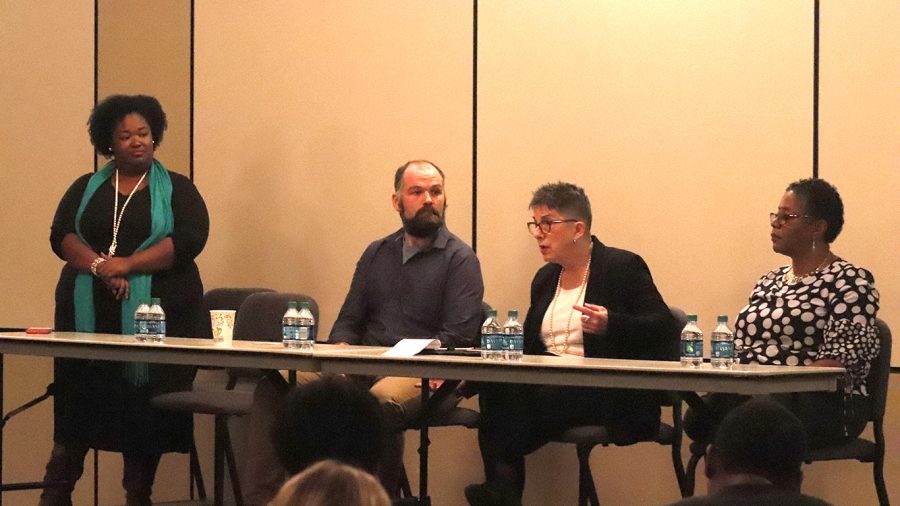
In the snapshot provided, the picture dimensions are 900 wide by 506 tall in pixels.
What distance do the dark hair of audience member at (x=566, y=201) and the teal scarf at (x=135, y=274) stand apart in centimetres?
154

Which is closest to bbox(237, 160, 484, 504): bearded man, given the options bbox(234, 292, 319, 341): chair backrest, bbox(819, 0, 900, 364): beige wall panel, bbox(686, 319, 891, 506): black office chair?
bbox(234, 292, 319, 341): chair backrest

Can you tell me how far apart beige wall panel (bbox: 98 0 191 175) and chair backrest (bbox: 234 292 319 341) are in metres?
1.20

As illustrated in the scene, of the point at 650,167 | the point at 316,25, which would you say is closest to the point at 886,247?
the point at 650,167

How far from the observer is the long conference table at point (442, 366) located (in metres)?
3.68

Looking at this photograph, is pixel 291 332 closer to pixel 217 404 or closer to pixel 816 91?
pixel 217 404

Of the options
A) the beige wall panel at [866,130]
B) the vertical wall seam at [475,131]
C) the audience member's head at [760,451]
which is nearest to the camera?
the audience member's head at [760,451]

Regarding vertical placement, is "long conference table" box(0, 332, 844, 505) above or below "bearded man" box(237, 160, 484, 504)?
below

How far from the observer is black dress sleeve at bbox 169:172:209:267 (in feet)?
17.6

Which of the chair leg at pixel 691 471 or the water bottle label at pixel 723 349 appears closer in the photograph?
the water bottle label at pixel 723 349

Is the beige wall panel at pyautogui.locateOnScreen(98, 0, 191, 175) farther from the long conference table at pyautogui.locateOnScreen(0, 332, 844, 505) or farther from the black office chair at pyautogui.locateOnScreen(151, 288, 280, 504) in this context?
the long conference table at pyautogui.locateOnScreen(0, 332, 844, 505)

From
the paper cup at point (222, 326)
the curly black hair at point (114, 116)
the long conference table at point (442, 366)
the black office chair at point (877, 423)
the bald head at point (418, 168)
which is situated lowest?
the black office chair at point (877, 423)

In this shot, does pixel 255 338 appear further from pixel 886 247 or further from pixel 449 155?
pixel 886 247

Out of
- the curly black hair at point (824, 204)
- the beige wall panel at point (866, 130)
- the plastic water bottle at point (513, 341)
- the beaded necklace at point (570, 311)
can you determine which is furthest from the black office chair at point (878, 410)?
the plastic water bottle at point (513, 341)

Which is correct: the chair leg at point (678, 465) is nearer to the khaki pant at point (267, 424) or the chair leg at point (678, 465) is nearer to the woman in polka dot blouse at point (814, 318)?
the woman in polka dot blouse at point (814, 318)
